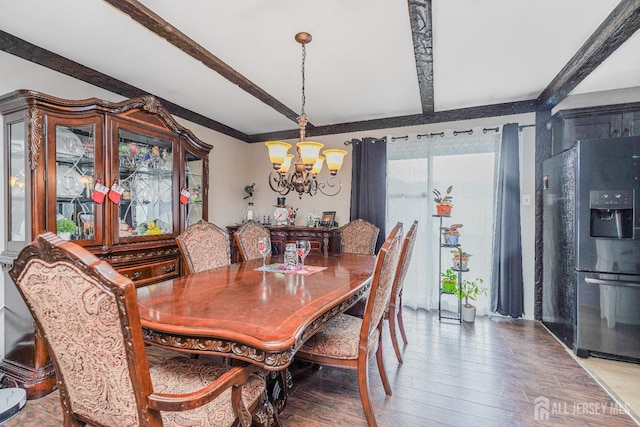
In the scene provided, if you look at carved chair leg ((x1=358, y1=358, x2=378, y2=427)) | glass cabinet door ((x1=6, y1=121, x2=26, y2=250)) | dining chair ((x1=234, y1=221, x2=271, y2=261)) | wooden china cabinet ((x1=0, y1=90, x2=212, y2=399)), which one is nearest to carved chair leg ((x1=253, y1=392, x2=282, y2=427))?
carved chair leg ((x1=358, y1=358, x2=378, y2=427))

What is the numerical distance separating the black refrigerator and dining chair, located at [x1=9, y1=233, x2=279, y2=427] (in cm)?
271

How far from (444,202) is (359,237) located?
999 mm

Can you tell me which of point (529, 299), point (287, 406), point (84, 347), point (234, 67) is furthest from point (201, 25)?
point (529, 299)

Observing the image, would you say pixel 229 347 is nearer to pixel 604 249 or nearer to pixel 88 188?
pixel 88 188

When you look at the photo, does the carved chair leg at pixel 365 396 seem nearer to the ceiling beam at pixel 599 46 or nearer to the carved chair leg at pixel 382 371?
the carved chair leg at pixel 382 371

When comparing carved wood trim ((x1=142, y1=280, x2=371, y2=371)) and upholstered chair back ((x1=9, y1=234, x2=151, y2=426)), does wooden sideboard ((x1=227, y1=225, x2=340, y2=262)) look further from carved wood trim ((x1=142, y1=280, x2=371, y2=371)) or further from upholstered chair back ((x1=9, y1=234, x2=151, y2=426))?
upholstered chair back ((x1=9, y1=234, x2=151, y2=426))

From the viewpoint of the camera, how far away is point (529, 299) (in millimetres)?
3404

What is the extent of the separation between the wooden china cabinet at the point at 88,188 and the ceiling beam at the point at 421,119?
177 centimetres

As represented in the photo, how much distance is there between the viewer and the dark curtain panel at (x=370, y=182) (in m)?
3.88

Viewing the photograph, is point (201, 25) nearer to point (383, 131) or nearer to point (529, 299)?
point (383, 131)

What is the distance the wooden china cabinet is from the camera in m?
2.04

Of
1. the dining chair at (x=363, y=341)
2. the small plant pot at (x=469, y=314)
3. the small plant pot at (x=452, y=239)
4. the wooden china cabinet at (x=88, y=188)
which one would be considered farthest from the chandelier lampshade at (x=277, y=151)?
the small plant pot at (x=469, y=314)

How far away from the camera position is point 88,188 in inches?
92.2

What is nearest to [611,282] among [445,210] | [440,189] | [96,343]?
[445,210]
